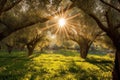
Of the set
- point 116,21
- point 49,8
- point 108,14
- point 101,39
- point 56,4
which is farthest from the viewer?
point 101,39

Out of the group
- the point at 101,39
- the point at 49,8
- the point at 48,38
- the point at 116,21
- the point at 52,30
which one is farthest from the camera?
the point at 48,38

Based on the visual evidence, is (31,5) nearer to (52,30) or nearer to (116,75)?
(116,75)

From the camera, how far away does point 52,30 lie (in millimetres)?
44781

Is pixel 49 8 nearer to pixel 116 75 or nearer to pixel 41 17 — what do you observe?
pixel 41 17

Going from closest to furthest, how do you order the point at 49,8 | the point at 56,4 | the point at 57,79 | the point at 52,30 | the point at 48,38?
the point at 56,4, the point at 49,8, the point at 57,79, the point at 52,30, the point at 48,38

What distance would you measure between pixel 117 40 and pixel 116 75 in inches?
90.4

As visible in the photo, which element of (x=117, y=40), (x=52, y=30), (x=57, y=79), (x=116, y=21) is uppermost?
(x=52, y=30)

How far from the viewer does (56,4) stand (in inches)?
489

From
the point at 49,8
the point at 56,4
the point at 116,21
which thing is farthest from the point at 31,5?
the point at 116,21

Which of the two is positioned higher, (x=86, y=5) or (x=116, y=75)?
(x=86, y=5)

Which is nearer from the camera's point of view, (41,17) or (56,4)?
(56,4)

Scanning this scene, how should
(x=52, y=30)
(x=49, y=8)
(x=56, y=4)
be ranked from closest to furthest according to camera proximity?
1. (x=56, y=4)
2. (x=49, y=8)
3. (x=52, y=30)

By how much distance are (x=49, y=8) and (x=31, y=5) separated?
4.24 feet

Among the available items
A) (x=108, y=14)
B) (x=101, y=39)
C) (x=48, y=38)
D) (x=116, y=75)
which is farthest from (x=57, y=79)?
(x=48, y=38)
